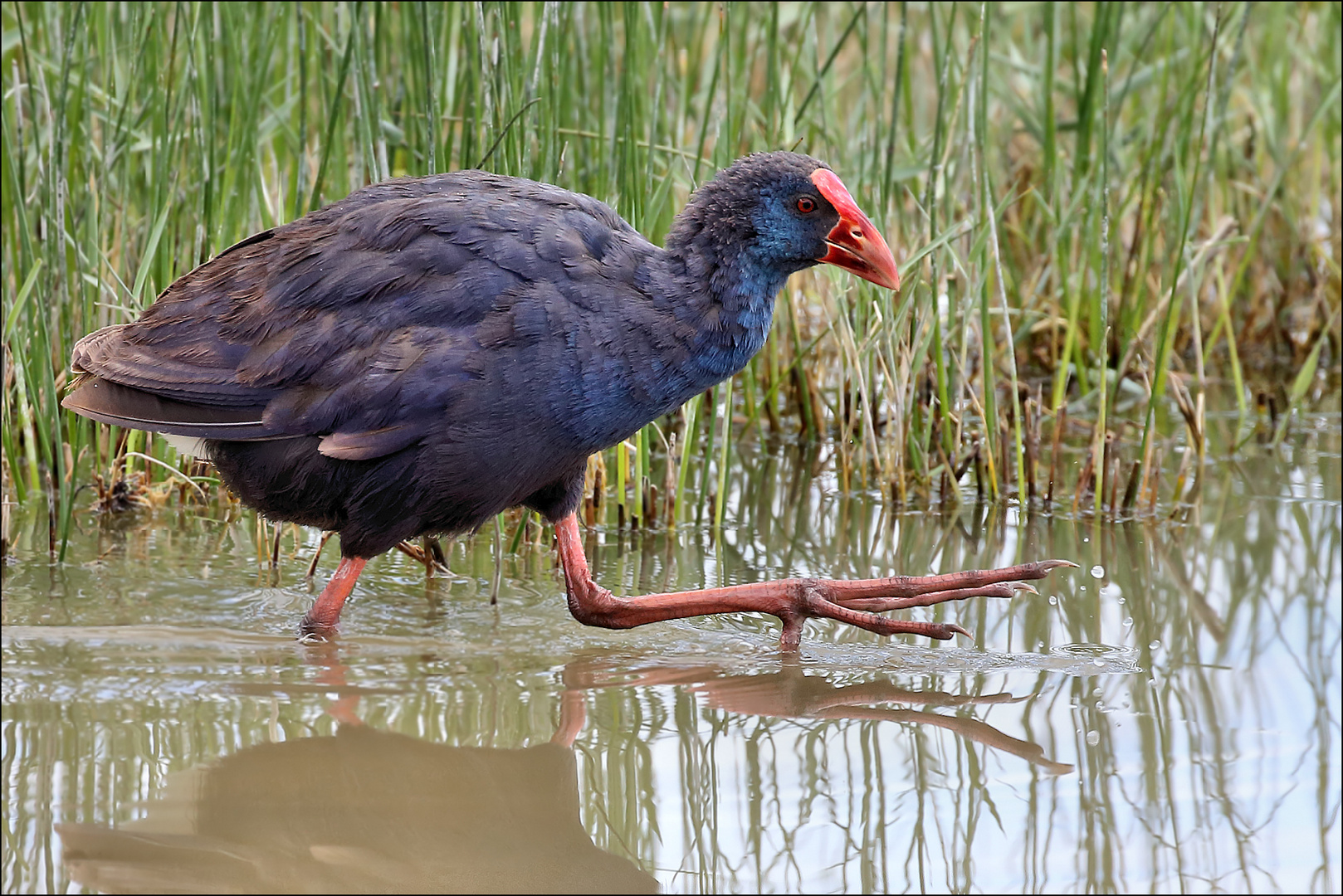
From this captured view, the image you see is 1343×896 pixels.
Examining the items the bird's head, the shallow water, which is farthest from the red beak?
the shallow water

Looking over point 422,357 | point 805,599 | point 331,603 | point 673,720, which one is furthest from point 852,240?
point 331,603

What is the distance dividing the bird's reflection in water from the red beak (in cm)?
81

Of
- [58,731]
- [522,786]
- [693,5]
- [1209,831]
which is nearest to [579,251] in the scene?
[522,786]

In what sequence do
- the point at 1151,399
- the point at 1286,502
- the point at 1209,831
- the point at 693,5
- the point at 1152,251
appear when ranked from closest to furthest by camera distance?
the point at 1209,831 < the point at 1151,399 < the point at 1286,502 < the point at 1152,251 < the point at 693,5

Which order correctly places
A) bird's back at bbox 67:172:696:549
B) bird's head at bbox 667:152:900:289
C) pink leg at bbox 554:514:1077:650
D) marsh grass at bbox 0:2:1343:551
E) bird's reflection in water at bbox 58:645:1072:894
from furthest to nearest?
1. marsh grass at bbox 0:2:1343:551
2. pink leg at bbox 554:514:1077:650
3. bird's head at bbox 667:152:900:289
4. bird's back at bbox 67:172:696:549
5. bird's reflection in water at bbox 58:645:1072:894

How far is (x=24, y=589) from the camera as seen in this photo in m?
3.30

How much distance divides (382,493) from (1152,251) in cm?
247

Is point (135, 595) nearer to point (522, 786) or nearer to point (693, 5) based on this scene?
point (522, 786)

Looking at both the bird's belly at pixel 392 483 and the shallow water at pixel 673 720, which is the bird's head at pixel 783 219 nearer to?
the bird's belly at pixel 392 483

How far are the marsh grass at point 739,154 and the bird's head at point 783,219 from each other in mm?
527

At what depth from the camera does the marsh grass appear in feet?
11.8

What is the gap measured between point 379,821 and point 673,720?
60 centimetres

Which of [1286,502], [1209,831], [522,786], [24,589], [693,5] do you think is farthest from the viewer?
[693,5]

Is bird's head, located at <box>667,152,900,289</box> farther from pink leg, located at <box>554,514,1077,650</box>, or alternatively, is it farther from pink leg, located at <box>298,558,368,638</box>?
pink leg, located at <box>298,558,368,638</box>
